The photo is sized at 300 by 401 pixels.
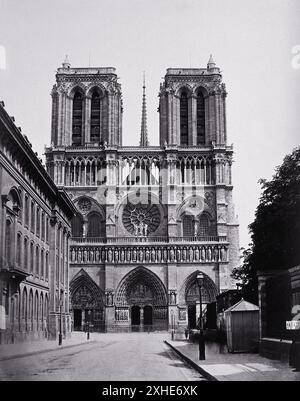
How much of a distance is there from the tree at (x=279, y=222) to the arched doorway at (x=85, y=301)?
105 ft

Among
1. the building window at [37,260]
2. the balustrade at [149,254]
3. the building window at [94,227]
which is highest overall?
the building window at [94,227]

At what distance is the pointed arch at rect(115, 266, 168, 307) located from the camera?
7056cm

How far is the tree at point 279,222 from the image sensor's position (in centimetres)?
3419

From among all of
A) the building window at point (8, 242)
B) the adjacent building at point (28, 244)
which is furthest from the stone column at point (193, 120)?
the building window at point (8, 242)

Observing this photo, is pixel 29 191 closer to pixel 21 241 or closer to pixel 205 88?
pixel 21 241

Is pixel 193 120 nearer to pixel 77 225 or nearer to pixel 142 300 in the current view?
pixel 77 225

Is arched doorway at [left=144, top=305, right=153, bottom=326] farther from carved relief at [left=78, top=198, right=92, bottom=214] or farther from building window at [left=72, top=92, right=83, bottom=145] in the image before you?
building window at [left=72, top=92, right=83, bottom=145]

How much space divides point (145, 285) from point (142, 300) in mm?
1667

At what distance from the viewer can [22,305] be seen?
1396 inches

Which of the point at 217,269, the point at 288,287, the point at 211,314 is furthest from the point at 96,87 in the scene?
the point at 288,287

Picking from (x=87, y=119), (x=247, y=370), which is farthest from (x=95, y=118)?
(x=247, y=370)

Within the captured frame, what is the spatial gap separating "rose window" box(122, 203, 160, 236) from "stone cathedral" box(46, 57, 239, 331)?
113 millimetres

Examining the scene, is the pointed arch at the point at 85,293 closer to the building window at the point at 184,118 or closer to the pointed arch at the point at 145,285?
the pointed arch at the point at 145,285

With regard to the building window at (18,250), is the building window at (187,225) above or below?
above
